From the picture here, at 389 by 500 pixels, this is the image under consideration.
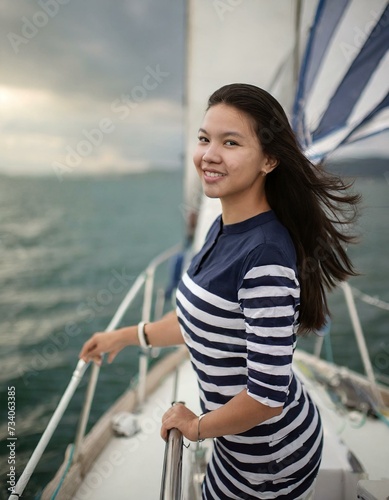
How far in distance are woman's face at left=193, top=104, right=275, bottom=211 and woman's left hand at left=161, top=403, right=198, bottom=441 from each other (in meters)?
0.52

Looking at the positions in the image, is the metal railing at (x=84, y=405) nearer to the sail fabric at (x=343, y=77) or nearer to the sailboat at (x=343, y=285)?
the sailboat at (x=343, y=285)

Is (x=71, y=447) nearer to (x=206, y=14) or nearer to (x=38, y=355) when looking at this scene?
(x=206, y=14)

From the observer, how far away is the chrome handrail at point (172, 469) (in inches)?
30.5

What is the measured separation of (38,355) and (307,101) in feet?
23.7

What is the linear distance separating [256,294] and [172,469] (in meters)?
0.42

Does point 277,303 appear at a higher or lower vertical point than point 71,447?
higher

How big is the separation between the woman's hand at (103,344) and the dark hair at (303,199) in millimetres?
579

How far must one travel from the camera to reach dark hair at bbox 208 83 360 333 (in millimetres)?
879

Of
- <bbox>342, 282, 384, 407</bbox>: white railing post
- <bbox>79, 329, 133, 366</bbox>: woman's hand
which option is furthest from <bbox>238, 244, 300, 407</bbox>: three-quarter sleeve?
<bbox>342, 282, 384, 407</bbox>: white railing post

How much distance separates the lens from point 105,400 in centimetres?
634

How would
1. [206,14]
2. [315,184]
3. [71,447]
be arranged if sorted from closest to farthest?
[315,184]
[71,447]
[206,14]

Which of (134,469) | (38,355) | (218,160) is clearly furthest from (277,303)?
(38,355)

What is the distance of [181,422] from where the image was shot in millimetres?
877

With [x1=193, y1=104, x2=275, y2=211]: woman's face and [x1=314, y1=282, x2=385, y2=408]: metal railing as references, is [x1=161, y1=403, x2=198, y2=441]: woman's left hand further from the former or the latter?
[x1=314, y1=282, x2=385, y2=408]: metal railing
